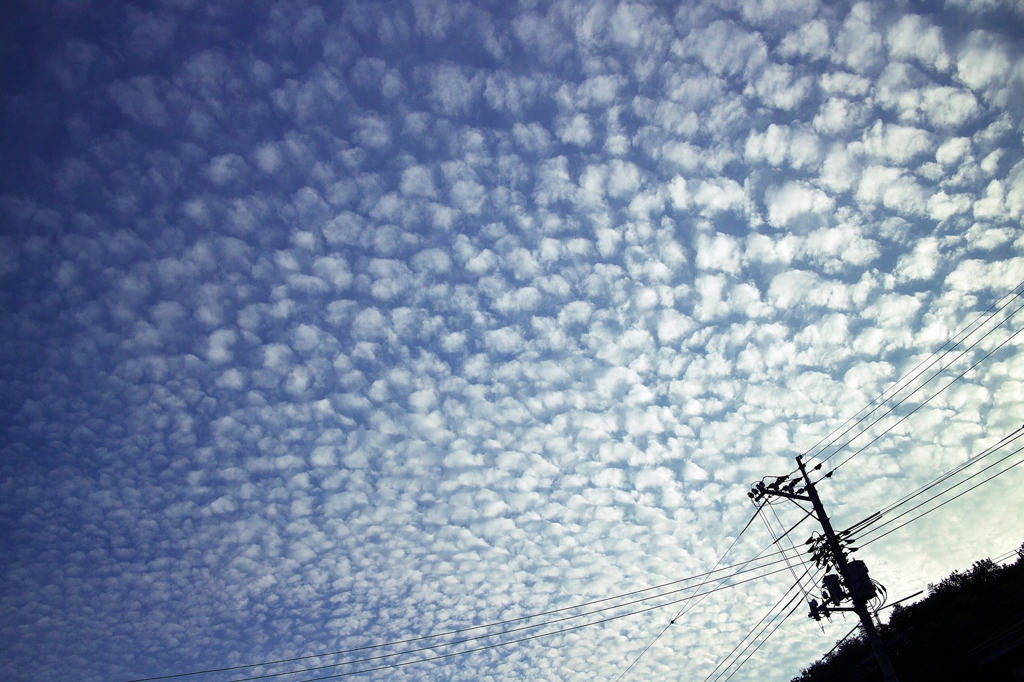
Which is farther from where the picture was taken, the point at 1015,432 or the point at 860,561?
the point at 860,561

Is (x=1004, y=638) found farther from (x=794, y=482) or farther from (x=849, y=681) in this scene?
(x=849, y=681)

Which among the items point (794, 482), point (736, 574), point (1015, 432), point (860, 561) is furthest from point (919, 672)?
point (1015, 432)

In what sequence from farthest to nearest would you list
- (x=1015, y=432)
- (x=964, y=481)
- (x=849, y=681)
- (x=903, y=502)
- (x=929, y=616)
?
(x=849, y=681)
(x=929, y=616)
(x=903, y=502)
(x=964, y=481)
(x=1015, y=432)

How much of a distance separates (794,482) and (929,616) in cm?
1436

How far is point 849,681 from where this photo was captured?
99.0ft

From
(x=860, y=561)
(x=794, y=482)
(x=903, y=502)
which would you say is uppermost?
(x=794, y=482)

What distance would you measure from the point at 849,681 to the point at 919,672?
907 cm

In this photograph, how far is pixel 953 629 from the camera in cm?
2298

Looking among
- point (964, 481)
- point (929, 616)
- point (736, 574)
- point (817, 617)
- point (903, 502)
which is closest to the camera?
point (964, 481)

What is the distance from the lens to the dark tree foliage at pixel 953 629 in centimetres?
1951

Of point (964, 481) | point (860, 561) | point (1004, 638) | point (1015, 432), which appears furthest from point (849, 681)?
point (1015, 432)

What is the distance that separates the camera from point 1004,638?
17922 millimetres

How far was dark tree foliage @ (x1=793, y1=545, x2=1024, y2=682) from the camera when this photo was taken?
19511mm

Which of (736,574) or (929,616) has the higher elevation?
(736,574)
